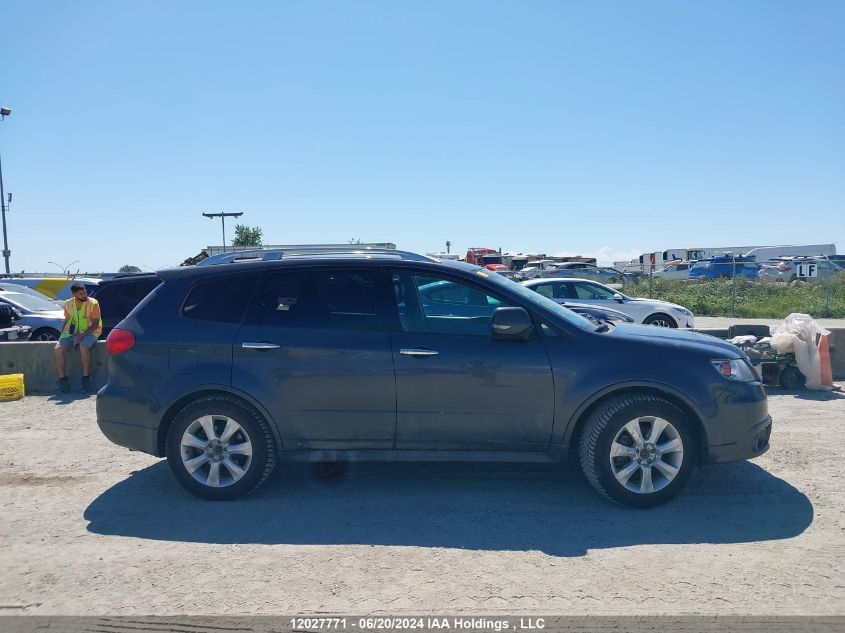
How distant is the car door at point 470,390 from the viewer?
5.28 metres

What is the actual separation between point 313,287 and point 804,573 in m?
3.80

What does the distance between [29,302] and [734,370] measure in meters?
16.9

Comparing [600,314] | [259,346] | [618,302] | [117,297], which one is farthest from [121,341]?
[618,302]

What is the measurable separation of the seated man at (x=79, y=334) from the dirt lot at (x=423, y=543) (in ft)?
12.9

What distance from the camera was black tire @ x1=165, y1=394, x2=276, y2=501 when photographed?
5441 mm

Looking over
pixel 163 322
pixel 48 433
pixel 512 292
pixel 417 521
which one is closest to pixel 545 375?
pixel 512 292

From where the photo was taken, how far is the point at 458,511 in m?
5.21

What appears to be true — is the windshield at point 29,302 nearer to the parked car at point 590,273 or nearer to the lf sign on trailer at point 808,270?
the parked car at point 590,273

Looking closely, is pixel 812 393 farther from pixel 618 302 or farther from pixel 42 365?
pixel 42 365

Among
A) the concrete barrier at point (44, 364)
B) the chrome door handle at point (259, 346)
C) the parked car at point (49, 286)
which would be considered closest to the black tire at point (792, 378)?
the concrete barrier at point (44, 364)

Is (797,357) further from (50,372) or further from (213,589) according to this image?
(50,372)

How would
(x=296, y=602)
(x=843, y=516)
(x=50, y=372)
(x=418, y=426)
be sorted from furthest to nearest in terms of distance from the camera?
(x=50, y=372), (x=418, y=426), (x=843, y=516), (x=296, y=602)

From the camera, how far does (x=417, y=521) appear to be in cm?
503

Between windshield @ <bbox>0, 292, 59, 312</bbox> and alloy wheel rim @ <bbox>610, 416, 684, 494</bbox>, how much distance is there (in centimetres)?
1569
